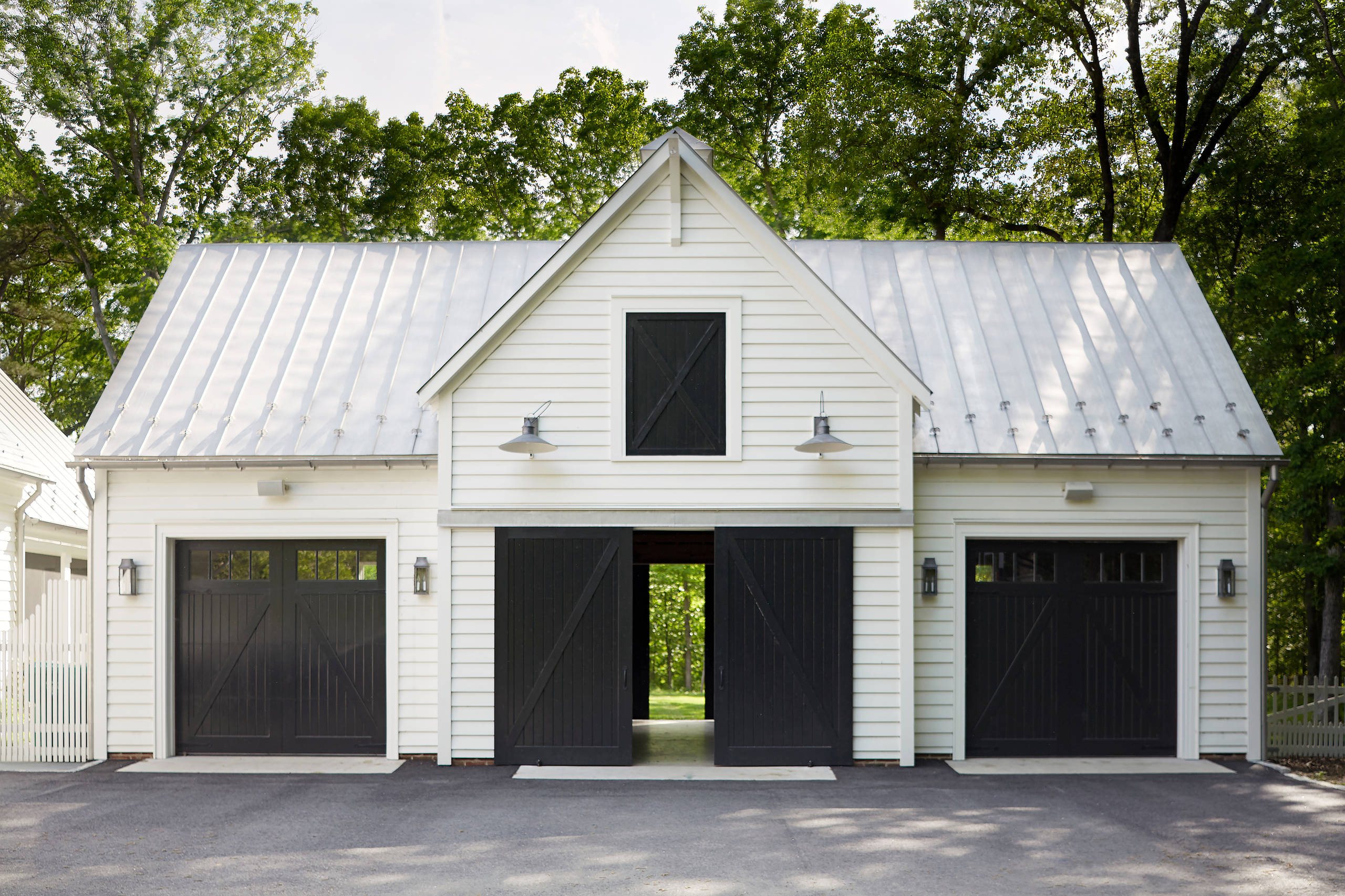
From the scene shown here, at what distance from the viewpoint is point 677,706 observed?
2058cm

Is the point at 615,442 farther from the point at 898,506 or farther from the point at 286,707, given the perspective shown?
the point at 286,707

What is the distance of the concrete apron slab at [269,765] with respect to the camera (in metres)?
10.6

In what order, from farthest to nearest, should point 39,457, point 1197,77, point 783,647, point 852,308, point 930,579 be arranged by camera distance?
point 1197,77, point 39,457, point 852,308, point 930,579, point 783,647

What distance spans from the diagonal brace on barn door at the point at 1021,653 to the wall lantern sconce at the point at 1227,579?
1.68m

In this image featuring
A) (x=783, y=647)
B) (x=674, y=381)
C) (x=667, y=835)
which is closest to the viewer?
(x=667, y=835)

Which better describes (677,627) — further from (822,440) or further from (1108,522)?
(822,440)

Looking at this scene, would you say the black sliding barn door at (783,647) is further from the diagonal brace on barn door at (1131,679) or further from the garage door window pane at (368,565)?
the garage door window pane at (368,565)

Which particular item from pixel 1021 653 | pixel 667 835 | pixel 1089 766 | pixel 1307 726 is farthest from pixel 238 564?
pixel 1307 726

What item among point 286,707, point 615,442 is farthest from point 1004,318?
point 286,707

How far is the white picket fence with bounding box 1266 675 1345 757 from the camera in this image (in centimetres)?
1175

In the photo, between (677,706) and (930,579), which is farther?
(677,706)

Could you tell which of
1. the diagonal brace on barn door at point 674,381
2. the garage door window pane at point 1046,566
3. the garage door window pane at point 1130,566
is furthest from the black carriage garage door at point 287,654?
the garage door window pane at point 1130,566

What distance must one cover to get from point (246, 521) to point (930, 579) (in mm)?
7062

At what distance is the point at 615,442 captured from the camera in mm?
10797
